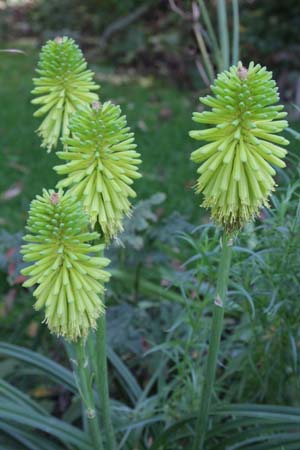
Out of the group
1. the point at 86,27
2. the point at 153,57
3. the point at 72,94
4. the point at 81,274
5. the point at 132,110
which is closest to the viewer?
the point at 81,274

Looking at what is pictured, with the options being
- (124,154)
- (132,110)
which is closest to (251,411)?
(124,154)

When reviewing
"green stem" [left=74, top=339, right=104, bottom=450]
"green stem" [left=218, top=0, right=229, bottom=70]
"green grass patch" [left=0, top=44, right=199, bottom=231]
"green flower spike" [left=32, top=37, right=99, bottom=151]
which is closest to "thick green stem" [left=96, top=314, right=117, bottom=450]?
"green stem" [left=74, top=339, right=104, bottom=450]

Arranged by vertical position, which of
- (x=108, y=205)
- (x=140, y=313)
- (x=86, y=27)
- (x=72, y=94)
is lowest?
(x=140, y=313)

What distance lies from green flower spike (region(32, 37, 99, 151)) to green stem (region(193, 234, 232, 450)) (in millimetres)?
546

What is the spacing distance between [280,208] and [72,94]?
0.76 metres

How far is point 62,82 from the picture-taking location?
5.77 ft

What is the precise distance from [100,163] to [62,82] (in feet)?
1.35

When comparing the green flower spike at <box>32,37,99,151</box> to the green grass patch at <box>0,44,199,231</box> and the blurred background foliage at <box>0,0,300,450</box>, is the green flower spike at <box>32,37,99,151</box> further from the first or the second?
the green grass patch at <box>0,44,199,231</box>

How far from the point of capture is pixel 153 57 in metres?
7.53

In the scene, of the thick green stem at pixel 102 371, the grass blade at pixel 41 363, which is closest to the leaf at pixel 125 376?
the grass blade at pixel 41 363

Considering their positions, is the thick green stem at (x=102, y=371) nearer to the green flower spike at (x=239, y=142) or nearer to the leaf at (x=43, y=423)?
the leaf at (x=43, y=423)

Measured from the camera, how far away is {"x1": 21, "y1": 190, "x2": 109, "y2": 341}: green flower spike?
4.43ft

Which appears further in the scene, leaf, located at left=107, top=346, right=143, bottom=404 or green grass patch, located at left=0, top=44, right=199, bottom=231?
green grass patch, located at left=0, top=44, right=199, bottom=231

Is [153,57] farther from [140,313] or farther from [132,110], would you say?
[140,313]
